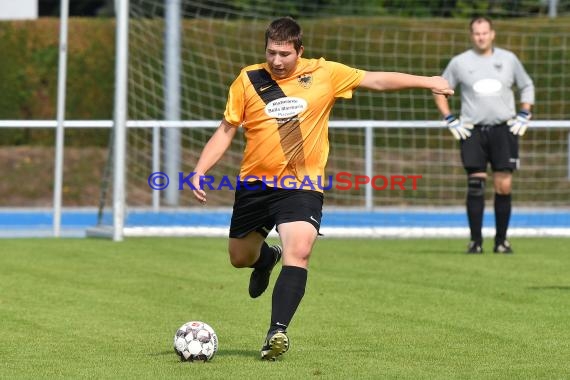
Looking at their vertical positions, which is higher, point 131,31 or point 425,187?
point 131,31

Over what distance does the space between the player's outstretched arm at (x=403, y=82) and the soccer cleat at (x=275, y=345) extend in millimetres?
1424

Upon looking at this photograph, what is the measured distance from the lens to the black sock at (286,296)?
6.62 metres

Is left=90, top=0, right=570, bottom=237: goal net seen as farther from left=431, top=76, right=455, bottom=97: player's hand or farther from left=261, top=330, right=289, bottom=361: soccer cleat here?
left=261, top=330, right=289, bottom=361: soccer cleat

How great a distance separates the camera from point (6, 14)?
85.7 ft

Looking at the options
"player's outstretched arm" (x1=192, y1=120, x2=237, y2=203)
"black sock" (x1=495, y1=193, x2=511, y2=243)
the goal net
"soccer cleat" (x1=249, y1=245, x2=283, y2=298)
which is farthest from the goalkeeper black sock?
"player's outstretched arm" (x1=192, y1=120, x2=237, y2=203)

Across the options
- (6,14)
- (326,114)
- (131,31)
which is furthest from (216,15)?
(326,114)

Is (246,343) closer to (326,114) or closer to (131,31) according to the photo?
(326,114)

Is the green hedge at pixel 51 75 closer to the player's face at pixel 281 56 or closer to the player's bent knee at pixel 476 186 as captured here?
the player's bent knee at pixel 476 186

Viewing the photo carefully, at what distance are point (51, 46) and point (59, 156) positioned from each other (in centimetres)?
945

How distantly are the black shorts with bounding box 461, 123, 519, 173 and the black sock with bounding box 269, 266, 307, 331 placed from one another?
18.7 feet

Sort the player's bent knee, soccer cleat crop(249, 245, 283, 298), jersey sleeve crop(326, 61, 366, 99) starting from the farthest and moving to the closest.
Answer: the player's bent knee → soccer cleat crop(249, 245, 283, 298) → jersey sleeve crop(326, 61, 366, 99)

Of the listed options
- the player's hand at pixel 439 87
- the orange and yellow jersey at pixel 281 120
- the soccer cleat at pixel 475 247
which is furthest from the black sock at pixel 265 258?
the soccer cleat at pixel 475 247

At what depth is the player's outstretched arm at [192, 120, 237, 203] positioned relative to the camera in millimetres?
6949

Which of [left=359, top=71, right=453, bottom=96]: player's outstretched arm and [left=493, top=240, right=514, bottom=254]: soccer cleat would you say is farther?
[left=493, top=240, right=514, bottom=254]: soccer cleat
